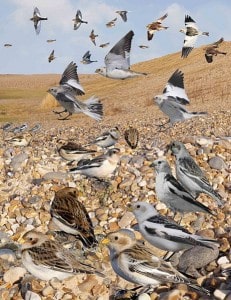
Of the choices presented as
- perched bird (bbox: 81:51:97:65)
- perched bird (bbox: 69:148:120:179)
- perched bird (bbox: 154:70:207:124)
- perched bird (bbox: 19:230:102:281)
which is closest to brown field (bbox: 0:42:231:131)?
perched bird (bbox: 81:51:97:65)

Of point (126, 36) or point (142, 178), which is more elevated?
point (126, 36)

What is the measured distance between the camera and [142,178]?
31.3 feet

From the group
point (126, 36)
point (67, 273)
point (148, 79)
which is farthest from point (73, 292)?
point (148, 79)

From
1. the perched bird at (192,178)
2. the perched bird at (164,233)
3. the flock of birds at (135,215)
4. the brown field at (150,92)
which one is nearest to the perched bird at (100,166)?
the flock of birds at (135,215)

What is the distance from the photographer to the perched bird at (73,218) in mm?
6398

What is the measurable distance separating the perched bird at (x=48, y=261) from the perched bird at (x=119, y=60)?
4809 mm

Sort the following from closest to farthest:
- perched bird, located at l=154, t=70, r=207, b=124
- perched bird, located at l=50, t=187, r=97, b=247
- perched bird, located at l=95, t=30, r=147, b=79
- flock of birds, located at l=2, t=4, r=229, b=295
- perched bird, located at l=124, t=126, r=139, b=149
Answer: flock of birds, located at l=2, t=4, r=229, b=295 < perched bird, located at l=50, t=187, r=97, b=247 < perched bird, located at l=154, t=70, r=207, b=124 < perched bird, located at l=95, t=30, r=147, b=79 < perched bird, located at l=124, t=126, r=139, b=149

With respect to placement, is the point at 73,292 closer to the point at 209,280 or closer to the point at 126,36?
the point at 209,280

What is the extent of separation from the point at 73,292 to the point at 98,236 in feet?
5.72

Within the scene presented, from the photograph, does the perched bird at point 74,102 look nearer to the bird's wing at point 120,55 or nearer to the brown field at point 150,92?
the bird's wing at point 120,55

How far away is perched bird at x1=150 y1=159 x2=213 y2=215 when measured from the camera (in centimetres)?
667

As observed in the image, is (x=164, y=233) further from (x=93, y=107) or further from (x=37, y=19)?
(x=37, y=19)

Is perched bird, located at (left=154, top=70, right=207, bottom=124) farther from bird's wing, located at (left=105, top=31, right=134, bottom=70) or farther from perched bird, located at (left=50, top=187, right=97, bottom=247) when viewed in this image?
perched bird, located at (left=50, top=187, right=97, bottom=247)

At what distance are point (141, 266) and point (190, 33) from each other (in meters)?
6.71
